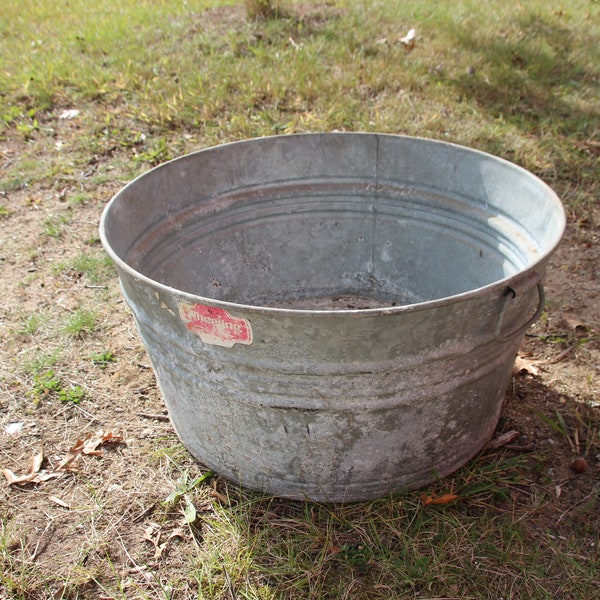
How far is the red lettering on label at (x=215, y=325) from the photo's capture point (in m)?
1.50

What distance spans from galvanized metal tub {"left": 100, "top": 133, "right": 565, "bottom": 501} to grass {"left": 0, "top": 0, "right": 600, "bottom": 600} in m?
0.19

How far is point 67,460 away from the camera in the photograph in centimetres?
226

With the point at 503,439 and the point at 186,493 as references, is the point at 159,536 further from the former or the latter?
the point at 503,439

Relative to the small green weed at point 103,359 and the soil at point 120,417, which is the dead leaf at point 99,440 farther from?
the small green weed at point 103,359

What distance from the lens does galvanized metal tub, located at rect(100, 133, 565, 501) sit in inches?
60.9

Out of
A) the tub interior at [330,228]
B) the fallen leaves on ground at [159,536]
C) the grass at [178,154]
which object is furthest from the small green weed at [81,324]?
the fallen leaves on ground at [159,536]

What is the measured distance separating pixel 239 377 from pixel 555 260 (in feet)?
7.38

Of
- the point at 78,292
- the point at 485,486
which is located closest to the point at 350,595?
→ the point at 485,486

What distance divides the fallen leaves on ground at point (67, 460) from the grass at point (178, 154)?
0.04 metres

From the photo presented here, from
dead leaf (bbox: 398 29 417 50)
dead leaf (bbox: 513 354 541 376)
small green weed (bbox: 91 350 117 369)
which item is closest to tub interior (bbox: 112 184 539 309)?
dead leaf (bbox: 513 354 541 376)

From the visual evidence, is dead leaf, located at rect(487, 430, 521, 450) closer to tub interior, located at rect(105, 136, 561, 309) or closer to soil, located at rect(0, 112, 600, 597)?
soil, located at rect(0, 112, 600, 597)

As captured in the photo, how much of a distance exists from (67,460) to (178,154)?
256 centimetres

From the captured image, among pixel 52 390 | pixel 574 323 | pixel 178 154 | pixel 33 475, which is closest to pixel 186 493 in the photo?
pixel 33 475

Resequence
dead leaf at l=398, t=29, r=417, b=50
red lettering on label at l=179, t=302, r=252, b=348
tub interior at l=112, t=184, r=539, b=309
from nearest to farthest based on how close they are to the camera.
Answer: red lettering on label at l=179, t=302, r=252, b=348, tub interior at l=112, t=184, r=539, b=309, dead leaf at l=398, t=29, r=417, b=50
